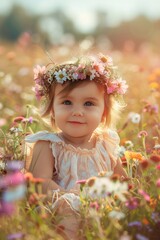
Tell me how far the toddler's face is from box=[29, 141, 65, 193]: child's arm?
16 centimetres

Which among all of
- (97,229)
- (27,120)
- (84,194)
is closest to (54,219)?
(84,194)

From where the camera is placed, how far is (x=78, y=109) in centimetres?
352

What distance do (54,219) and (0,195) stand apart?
1.09 ft

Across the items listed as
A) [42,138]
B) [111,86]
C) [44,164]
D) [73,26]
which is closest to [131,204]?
[44,164]

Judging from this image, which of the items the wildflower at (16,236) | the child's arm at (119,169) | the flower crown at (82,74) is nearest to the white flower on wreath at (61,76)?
the flower crown at (82,74)

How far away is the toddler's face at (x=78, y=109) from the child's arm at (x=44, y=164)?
0.52ft

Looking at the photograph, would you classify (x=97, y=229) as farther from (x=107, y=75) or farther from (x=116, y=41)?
(x=116, y=41)

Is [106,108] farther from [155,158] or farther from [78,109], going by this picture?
[155,158]

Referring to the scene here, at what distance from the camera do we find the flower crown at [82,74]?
3.55 meters

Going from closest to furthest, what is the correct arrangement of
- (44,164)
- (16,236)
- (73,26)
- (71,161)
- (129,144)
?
1. (16,236)
2. (44,164)
3. (71,161)
4. (129,144)
5. (73,26)

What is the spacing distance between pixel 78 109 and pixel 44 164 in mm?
376

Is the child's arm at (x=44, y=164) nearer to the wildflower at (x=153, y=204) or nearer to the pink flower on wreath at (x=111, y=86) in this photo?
the pink flower on wreath at (x=111, y=86)

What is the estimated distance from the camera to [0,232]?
2639 millimetres

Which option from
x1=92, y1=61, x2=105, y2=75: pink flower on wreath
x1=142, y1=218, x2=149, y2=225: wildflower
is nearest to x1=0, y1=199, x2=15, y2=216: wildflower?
x1=142, y1=218, x2=149, y2=225: wildflower
